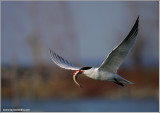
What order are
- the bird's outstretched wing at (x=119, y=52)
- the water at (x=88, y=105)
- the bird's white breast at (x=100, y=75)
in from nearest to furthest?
the bird's outstretched wing at (x=119, y=52) < the bird's white breast at (x=100, y=75) < the water at (x=88, y=105)

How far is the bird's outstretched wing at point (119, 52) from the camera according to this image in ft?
21.2

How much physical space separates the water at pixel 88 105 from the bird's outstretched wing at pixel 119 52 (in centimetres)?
1066

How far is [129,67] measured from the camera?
68.2 ft

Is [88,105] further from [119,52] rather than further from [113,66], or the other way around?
[119,52]

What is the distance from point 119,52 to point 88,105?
42.9ft

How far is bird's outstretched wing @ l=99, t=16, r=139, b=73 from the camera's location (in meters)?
6.46

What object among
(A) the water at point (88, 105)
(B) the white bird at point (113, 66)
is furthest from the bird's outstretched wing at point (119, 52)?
(A) the water at point (88, 105)

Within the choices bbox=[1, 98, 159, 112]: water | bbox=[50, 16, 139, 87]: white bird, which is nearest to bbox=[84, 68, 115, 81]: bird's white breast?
bbox=[50, 16, 139, 87]: white bird

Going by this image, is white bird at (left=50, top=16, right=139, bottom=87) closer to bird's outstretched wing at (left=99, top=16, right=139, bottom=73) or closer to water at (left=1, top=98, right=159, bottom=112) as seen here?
bird's outstretched wing at (left=99, top=16, right=139, bottom=73)

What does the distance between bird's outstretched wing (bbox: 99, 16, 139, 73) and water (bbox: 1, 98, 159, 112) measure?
420 inches

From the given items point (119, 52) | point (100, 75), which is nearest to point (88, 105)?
point (100, 75)

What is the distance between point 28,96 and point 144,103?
5088 mm

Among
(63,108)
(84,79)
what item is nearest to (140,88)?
(84,79)

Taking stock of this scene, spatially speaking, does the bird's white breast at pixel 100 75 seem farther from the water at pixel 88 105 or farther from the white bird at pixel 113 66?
the water at pixel 88 105
